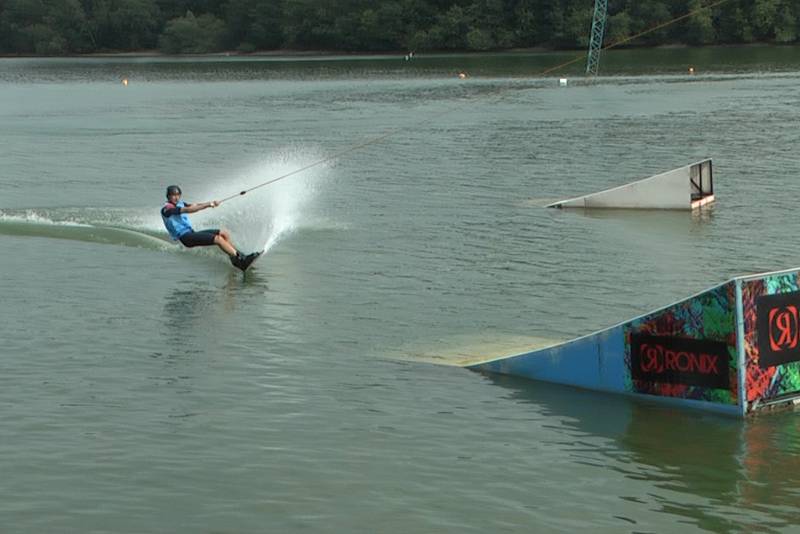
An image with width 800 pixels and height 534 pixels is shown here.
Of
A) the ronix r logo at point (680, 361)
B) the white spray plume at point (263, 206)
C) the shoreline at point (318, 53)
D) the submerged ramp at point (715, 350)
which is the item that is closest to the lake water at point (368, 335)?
the white spray plume at point (263, 206)

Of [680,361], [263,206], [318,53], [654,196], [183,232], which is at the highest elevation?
[318,53]

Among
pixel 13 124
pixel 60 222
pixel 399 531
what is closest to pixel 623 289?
pixel 399 531

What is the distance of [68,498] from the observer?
14.8 meters

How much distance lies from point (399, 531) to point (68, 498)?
3.74m

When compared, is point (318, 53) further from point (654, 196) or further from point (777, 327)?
point (777, 327)

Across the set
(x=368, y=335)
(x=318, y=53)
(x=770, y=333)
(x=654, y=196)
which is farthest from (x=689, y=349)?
(x=318, y=53)

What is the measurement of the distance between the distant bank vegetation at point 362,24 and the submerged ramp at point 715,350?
121 m

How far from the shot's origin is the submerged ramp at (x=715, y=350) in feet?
54.0

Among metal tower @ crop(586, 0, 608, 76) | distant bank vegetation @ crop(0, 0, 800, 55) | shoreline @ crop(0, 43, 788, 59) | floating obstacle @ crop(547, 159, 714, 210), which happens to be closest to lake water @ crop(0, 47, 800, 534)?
floating obstacle @ crop(547, 159, 714, 210)

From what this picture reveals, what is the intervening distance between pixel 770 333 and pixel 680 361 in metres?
1.28

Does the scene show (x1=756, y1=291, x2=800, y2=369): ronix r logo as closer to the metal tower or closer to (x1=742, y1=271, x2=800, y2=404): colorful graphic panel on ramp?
(x1=742, y1=271, x2=800, y2=404): colorful graphic panel on ramp

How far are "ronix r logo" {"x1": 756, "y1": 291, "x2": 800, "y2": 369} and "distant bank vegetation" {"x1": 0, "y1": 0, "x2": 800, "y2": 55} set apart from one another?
400ft

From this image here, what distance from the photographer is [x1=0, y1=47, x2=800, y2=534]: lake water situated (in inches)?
584

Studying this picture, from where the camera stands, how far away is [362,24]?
535 feet
